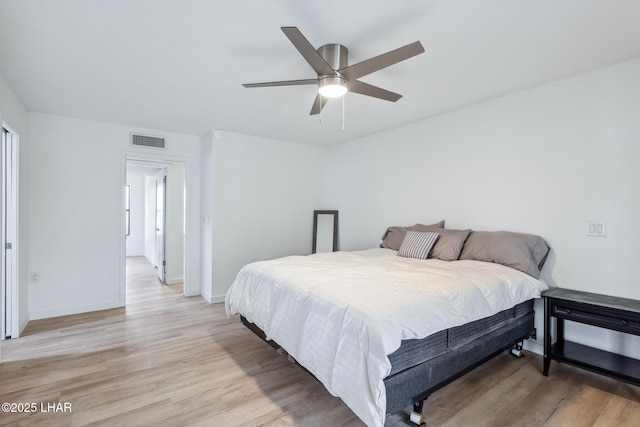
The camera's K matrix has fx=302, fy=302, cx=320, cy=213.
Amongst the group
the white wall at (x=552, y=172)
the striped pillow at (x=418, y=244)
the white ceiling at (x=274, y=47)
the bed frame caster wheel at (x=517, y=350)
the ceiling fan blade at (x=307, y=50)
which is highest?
the white ceiling at (x=274, y=47)

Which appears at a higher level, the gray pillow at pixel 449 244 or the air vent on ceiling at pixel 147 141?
the air vent on ceiling at pixel 147 141

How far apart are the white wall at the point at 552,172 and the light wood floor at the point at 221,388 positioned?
2.02ft

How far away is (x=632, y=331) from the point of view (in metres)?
1.93

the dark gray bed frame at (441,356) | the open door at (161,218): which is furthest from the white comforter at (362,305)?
the open door at (161,218)

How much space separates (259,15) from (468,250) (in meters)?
2.54

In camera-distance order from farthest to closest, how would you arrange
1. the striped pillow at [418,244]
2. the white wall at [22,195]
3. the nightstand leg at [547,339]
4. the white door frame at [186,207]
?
the white door frame at [186,207]
the striped pillow at [418,244]
the white wall at [22,195]
the nightstand leg at [547,339]

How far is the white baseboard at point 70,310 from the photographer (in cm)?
342

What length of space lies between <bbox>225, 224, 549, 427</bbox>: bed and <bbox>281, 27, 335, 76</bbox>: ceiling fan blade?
1.38 m

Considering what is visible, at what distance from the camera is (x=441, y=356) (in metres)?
1.79

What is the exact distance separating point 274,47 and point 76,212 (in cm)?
327

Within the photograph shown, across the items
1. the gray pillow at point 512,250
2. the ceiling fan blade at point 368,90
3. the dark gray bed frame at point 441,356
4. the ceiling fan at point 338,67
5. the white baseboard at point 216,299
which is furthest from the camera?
the white baseboard at point 216,299

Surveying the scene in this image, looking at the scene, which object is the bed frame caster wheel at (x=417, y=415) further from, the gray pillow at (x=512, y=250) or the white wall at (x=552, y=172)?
the white wall at (x=552, y=172)

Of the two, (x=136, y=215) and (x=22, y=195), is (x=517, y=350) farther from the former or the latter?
(x=136, y=215)

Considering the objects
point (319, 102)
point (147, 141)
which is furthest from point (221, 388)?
point (147, 141)
